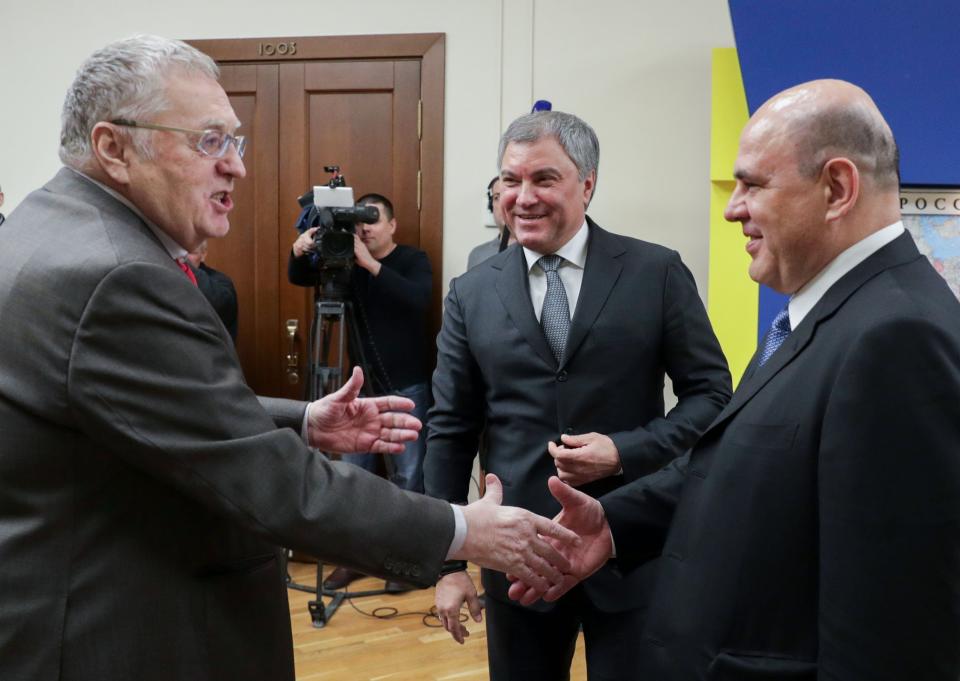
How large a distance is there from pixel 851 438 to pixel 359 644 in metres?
2.76

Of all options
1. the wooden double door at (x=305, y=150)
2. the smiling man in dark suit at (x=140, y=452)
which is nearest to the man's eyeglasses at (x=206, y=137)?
the smiling man in dark suit at (x=140, y=452)

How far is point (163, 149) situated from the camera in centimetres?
135

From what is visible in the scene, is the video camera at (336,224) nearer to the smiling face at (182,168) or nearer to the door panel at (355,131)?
the door panel at (355,131)

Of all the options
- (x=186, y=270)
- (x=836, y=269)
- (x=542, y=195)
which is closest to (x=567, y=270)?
(x=542, y=195)

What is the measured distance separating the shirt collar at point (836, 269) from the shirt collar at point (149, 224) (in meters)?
0.90

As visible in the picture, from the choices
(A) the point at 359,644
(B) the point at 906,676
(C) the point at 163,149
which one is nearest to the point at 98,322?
(C) the point at 163,149

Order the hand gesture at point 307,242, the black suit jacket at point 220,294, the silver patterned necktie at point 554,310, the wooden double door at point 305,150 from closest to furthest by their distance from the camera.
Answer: the silver patterned necktie at point 554,310 → the hand gesture at point 307,242 → the black suit jacket at point 220,294 → the wooden double door at point 305,150

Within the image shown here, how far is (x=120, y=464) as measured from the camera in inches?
48.5

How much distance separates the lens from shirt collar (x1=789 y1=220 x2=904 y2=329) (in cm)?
122

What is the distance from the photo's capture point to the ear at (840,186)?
1.21 meters

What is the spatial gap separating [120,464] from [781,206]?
93 cm

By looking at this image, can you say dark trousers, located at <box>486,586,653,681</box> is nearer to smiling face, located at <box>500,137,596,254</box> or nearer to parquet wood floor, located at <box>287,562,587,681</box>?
smiling face, located at <box>500,137,596,254</box>

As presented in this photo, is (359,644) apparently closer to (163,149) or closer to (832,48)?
(163,149)

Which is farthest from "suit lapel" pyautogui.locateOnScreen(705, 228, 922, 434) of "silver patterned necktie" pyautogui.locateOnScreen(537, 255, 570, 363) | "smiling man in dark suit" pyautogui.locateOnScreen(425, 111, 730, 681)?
"silver patterned necktie" pyautogui.locateOnScreen(537, 255, 570, 363)
